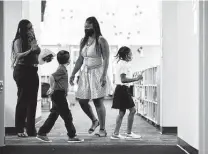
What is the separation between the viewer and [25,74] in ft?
13.2

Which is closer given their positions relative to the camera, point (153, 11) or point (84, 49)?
point (84, 49)

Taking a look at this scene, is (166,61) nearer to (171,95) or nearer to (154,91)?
(171,95)

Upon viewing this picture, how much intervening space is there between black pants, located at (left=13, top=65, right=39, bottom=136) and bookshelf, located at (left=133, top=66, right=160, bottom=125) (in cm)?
175

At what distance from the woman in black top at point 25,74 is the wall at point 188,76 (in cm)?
160

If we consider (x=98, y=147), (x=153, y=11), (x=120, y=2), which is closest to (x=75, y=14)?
(x=120, y=2)

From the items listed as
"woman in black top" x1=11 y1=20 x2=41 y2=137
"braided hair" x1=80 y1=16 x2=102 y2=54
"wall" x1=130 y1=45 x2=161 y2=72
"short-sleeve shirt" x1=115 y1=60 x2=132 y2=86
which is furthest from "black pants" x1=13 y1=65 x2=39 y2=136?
"wall" x1=130 y1=45 x2=161 y2=72

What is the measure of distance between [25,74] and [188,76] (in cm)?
179

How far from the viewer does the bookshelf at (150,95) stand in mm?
5035

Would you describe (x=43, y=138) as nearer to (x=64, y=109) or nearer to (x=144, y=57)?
(x=64, y=109)

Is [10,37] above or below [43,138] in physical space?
above

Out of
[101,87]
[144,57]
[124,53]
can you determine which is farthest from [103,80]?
[144,57]

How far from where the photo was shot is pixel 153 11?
504 inches

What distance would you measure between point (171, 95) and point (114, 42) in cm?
953
